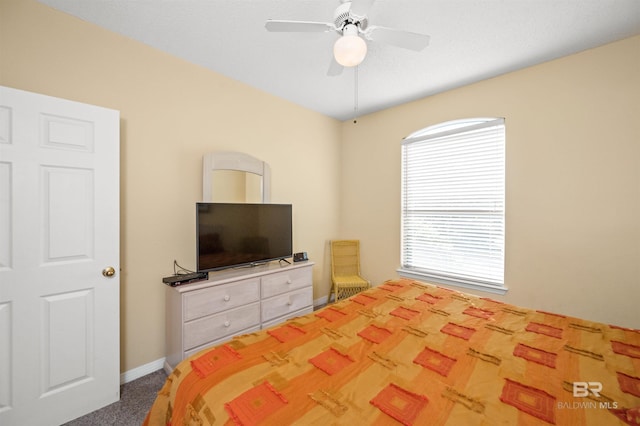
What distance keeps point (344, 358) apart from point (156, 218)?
1974 millimetres

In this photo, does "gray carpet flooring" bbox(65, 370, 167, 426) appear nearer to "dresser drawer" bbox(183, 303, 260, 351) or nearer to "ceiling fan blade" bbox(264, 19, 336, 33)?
"dresser drawer" bbox(183, 303, 260, 351)

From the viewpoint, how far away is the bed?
92 cm

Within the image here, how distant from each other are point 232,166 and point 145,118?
0.83 metres

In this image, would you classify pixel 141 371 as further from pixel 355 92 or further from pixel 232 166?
pixel 355 92

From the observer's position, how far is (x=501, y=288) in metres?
2.67

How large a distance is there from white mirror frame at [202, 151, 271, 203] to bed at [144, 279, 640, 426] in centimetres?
160

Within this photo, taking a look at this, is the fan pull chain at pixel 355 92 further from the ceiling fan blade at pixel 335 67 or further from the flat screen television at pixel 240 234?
the flat screen television at pixel 240 234

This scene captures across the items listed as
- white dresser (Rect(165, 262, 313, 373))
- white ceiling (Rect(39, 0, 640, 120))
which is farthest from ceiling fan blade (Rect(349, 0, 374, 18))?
white dresser (Rect(165, 262, 313, 373))

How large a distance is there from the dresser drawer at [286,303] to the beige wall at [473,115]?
0.86 metres

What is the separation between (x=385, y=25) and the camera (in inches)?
76.0

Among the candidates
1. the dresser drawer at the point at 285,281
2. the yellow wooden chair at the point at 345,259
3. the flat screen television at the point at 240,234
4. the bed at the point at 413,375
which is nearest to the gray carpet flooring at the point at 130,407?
the bed at the point at 413,375

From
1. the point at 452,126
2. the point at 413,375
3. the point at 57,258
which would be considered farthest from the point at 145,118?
the point at 452,126

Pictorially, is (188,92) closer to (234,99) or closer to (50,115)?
(234,99)

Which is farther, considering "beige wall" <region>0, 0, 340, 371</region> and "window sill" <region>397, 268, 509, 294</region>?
"window sill" <region>397, 268, 509, 294</region>
